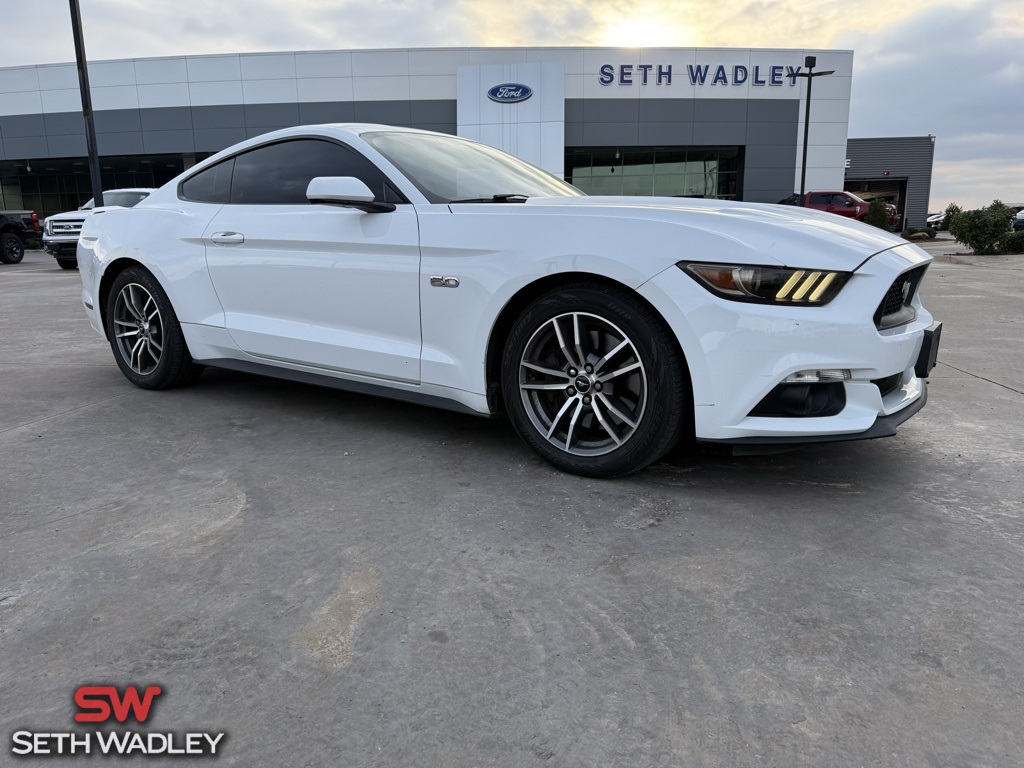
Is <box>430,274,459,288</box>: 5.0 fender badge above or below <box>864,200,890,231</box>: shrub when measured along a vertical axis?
below

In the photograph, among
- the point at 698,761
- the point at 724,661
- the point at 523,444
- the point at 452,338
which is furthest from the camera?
the point at 523,444

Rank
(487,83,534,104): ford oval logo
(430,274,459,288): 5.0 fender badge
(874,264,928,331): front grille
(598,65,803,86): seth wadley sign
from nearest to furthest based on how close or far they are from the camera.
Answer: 1. (874,264,928,331): front grille
2. (430,274,459,288): 5.0 fender badge
3. (487,83,534,104): ford oval logo
4. (598,65,803,86): seth wadley sign

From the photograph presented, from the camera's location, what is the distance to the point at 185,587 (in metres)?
2.21

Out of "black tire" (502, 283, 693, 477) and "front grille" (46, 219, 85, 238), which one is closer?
"black tire" (502, 283, 693, 477)

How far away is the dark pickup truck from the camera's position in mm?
19141

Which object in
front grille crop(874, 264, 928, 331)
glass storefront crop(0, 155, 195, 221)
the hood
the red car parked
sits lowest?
front grille crop(874, 264, 928, 331)

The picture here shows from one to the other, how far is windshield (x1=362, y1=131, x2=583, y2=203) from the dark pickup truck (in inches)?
783

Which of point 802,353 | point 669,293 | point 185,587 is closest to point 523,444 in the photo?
point 669,293

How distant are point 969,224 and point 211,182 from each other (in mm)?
20355

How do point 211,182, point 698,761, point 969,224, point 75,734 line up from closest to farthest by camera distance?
point 698,761, point 75,734, point 211,182, point 969,224

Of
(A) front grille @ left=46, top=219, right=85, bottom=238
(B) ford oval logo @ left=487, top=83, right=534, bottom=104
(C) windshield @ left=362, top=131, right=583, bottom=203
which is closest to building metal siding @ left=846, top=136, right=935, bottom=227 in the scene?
(B) ford oval logo @ left=487, top=83, right=534, bottom=104

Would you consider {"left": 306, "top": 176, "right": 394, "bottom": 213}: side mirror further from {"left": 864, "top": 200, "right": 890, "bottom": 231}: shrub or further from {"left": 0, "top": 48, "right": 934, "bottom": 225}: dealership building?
{"left": 864, "top": 200, "right": 890, "bottom": 231}: shrub

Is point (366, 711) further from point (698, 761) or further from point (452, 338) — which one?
point (452, 338)

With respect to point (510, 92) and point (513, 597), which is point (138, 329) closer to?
point (513, 597)
